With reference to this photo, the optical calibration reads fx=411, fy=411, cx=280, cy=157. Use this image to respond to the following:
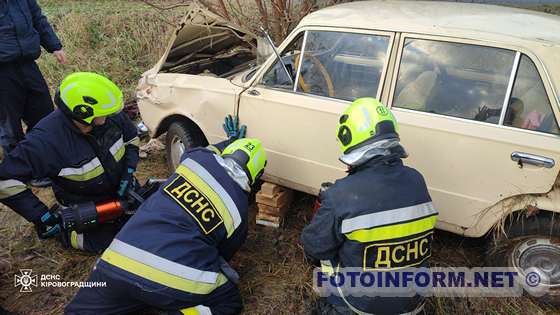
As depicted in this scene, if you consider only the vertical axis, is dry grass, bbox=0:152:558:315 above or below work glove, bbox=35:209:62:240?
below

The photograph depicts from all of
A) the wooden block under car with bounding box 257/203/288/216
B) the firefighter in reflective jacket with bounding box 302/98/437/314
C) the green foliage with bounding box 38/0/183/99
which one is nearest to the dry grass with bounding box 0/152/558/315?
the wooden block under car with bounding box 257/203/288/216

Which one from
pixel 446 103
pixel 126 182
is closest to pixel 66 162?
pixel 126 182

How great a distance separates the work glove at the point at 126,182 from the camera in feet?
11.0

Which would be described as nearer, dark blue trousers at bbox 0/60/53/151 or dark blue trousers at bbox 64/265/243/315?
dark blue trousers at bbox 64/265/243/315

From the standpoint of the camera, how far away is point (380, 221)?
202cm

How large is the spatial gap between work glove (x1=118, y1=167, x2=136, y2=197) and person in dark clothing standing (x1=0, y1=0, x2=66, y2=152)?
4.67 ft

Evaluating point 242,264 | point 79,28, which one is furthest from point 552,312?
point 79,28

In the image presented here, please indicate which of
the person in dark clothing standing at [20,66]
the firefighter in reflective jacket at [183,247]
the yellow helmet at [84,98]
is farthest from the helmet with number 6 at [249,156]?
the person in dark clothing standing at [20,66]

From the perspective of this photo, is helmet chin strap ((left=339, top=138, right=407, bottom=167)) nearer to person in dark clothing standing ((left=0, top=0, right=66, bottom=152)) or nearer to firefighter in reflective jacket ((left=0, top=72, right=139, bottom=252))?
firefighter in reflective jacket ((left=0, top=72, right=139, bottom=252))

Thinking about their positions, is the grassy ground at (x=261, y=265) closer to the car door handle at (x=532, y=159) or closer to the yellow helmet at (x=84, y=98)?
the car door handle at (x=532, y=159)

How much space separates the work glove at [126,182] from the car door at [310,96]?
1066mm

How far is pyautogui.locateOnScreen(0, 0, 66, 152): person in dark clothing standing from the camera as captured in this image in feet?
11.9

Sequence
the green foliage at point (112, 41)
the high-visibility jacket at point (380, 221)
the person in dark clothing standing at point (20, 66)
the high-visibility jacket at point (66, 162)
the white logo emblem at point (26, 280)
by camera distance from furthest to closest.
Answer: the green foliage at point (112, 41)
the person in dark clothing standing at point (20, 66)
the white logo emblem at point (26, 280)
the high-visibility jacket at point (66, 162)
the high-visibility jacket at point (380, 221)

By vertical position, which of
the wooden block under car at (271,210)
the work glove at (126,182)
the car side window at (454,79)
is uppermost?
the car side window at (454,79)
